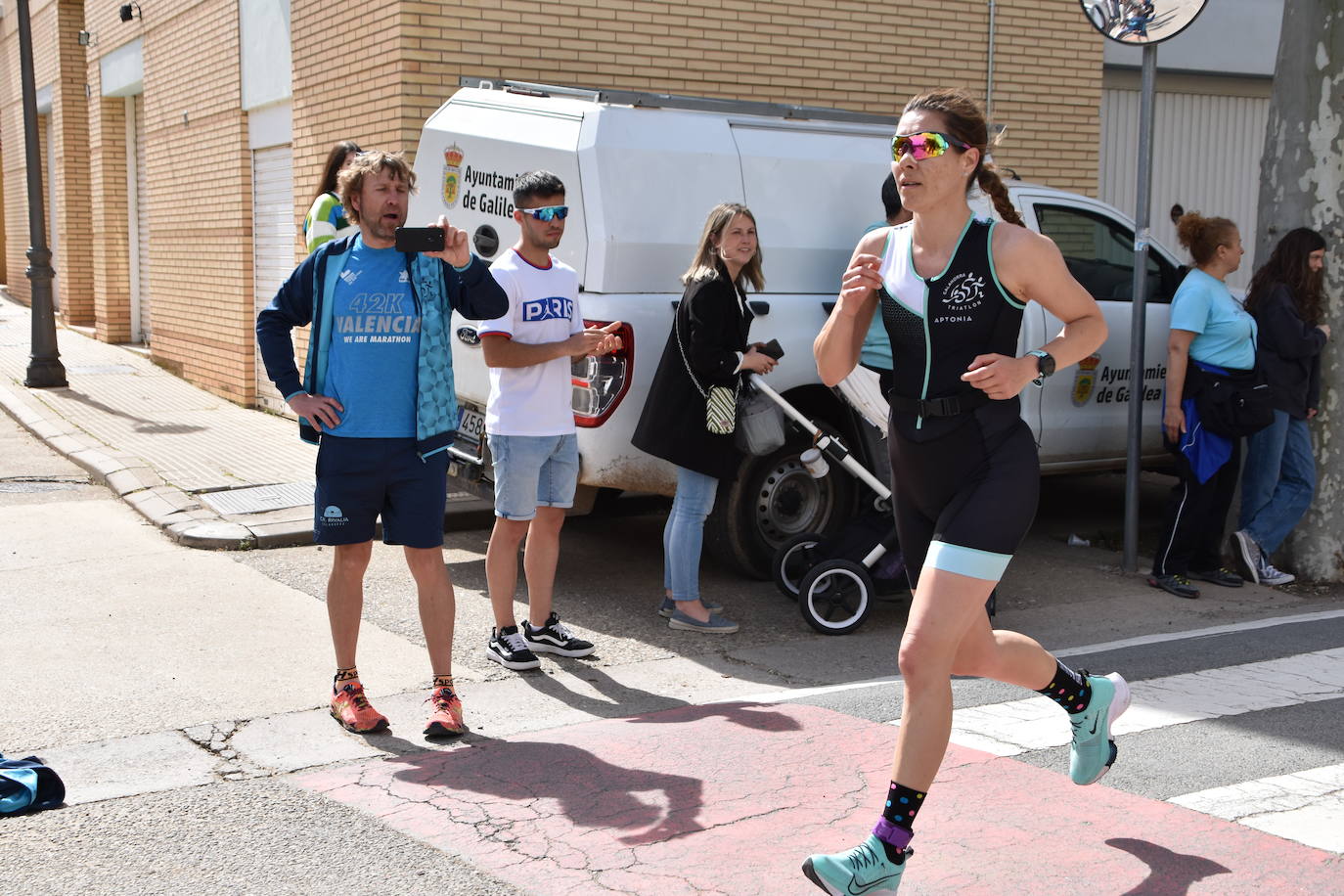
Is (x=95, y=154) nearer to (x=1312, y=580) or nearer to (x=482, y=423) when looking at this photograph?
(x=482, y=423)

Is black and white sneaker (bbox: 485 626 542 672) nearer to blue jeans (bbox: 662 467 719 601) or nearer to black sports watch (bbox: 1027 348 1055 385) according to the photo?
blue jeans (bbox: 662 467 719 601)

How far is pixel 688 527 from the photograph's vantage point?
654 centimetres

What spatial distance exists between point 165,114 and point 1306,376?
11981 millimetres

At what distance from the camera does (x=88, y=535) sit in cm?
824

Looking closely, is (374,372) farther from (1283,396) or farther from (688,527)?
(1283,396)

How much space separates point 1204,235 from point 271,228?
26.9ft

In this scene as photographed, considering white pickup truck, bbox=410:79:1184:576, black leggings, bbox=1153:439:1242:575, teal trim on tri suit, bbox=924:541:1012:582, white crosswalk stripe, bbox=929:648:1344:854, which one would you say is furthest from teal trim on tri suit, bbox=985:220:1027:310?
black leggings, bbox=1153:439:1242:575

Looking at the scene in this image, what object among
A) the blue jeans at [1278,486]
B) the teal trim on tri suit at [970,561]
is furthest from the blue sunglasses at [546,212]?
the blue jeans at [1278,486]

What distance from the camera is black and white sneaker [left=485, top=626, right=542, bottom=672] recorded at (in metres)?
5.86

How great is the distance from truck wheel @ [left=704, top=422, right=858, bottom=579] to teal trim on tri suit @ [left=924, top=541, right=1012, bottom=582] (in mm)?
3357

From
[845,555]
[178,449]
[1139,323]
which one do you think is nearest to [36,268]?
[178,449]

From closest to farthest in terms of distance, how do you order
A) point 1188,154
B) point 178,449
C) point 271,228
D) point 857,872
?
point 857,872 → point 178,449 → point 271,228 → point 1188,154

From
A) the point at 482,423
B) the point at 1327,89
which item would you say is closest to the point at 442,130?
the point at 482,423

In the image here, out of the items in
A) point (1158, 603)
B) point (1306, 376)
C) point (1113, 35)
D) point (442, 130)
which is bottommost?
point (1158, 603)
